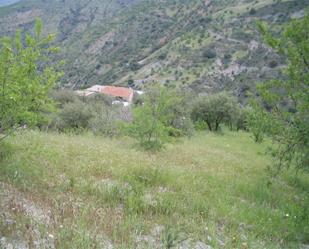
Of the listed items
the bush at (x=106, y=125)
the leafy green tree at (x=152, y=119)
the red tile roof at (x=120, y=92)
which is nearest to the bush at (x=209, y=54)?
the red tile roof at (x=120, y=92)

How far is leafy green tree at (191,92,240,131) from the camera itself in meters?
38.5

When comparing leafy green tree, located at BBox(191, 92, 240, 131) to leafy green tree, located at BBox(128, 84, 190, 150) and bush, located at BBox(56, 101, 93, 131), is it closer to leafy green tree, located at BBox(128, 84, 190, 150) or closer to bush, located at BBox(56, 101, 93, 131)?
bush, located at BBox(56, 101, 93, 131)

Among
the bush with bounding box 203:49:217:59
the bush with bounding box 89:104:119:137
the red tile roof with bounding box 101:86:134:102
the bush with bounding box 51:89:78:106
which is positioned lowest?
the red tile roof with bounding box 101:86:134:102

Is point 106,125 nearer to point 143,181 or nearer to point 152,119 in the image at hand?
point 152,119

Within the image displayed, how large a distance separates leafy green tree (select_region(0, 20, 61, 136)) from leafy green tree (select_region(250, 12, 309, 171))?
5864 millimetres

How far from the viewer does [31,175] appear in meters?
6.28

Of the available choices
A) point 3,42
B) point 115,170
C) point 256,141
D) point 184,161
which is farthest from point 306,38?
point 256,141

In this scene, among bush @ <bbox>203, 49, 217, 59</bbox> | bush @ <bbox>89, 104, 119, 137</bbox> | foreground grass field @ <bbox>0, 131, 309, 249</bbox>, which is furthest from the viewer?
bush @ <bbox>203, 49, 217, 59</bbox>

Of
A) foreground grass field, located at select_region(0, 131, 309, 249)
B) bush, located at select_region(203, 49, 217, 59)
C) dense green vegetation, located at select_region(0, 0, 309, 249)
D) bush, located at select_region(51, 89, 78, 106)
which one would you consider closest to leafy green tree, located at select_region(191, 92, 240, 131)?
bush, located at select_region(51, 89, 78, 106)

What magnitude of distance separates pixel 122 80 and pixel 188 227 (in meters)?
101

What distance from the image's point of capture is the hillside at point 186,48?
7719 centimetres

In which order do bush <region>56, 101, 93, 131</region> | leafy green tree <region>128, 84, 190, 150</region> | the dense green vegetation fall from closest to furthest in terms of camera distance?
the dense green vegetation → leafy green tree <region>128, 84, 190, 150</region> → bush <region>56, 101, 93, 131</region>

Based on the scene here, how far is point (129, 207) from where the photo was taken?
560 cm

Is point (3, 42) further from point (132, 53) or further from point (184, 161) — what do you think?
point (132, 53)
